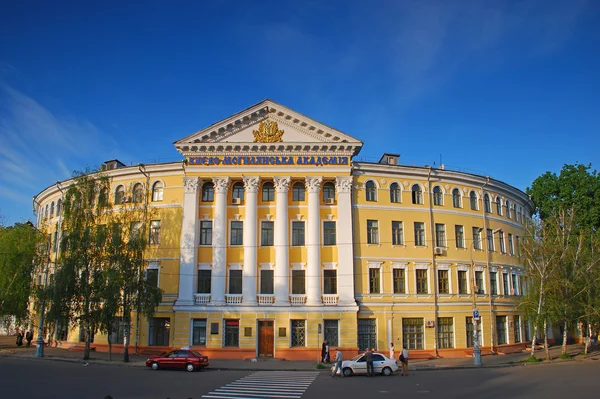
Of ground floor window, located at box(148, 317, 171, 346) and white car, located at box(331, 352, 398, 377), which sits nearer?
white car, located at box(331, 352, 398, 377)

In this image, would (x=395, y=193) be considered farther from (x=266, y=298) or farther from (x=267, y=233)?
(x=266, y=298)

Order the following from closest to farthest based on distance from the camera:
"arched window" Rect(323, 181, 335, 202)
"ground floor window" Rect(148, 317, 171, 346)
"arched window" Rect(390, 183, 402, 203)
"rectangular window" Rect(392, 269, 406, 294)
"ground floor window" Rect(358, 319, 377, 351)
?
"ground floor window" Rect(358, 319, 377, 351)
"ground floor window" Rect(148, 317, 171, 346)
"rectangular window" Rect(392, 269, 406, 294)
"arched window" Rect(323, 181, 335, 202)
"arched window" Rect(390, 183, 402, 203)

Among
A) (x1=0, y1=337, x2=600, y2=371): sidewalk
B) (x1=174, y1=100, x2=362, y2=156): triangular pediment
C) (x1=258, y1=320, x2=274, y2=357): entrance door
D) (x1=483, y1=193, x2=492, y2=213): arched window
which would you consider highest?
(x1=174, y1=100, x2=362, y2=156): triangular pediment

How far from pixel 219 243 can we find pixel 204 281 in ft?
10.7

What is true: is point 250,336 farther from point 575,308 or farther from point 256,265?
point 575,308

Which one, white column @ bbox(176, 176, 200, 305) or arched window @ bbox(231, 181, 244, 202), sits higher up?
arched window @ bbox(231, 181, 244, 202)

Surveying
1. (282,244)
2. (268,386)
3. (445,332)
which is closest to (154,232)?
(282,244)

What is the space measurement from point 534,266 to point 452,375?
1490 centimetres

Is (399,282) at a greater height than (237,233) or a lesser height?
lesser

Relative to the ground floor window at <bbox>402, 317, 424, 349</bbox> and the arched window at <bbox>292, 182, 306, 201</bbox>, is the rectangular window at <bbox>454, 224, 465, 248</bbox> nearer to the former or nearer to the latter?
the ground floor window at <bbox>402, 317, 424, 349</bbox>

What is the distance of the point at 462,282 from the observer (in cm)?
4234

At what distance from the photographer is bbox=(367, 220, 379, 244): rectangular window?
40.5 m

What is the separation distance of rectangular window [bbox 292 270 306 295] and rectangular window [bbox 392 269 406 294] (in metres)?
7.54

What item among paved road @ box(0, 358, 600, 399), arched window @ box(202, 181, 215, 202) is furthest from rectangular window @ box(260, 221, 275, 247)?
paved road @ box(0, 358, 600, 399)
